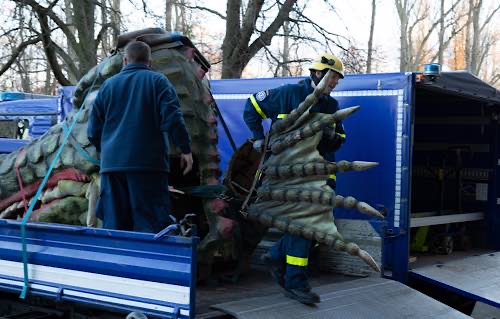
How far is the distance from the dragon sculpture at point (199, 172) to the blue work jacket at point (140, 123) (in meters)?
0.59

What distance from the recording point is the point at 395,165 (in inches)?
225

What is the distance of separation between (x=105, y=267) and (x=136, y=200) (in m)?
0.56

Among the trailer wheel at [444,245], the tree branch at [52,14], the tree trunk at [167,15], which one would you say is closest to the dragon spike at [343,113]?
the trailer wheel at [444,245]

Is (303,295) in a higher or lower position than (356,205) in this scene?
lower

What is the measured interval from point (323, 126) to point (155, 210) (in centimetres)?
135

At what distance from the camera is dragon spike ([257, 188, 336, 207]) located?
4.46m

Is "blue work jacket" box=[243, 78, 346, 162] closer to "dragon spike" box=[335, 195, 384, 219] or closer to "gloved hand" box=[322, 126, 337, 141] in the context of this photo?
"gloved hand" box=[322, 126, 337, 141]

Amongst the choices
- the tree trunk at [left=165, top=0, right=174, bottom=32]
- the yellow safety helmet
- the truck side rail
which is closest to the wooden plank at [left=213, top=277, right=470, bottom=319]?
the truck side rail

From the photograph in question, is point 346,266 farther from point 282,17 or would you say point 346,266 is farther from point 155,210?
point 282,17

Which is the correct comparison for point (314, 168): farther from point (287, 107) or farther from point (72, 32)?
point (72, 32)

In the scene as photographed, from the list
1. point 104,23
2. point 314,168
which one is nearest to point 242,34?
point 104,23

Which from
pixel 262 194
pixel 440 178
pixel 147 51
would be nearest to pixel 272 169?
pixel 262 194

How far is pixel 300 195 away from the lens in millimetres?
4570

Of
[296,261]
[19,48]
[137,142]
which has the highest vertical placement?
[19,48]
